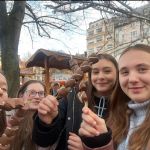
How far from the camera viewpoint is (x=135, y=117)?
1.70 metres

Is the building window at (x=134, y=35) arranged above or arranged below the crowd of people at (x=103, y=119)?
above

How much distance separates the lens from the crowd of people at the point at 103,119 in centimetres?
134

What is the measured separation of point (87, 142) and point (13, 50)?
595 cm

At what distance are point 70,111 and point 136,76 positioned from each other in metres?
0.49

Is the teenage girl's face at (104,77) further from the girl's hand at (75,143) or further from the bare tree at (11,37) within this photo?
the bare tree at (11,37)

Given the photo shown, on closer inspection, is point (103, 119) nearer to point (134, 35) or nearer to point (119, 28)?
point (119, 28)

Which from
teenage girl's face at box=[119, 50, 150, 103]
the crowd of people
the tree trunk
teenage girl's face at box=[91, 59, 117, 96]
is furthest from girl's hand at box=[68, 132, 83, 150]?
the tree trunk

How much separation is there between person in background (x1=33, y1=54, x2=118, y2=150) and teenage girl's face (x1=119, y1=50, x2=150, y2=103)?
0.17 metres

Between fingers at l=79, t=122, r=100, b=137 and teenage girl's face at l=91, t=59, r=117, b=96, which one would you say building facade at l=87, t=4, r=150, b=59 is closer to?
teenage girl's face at l=91, t=59, r=117, b=96

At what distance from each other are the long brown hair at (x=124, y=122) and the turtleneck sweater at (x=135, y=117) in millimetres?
25

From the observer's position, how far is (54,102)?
4.68ft

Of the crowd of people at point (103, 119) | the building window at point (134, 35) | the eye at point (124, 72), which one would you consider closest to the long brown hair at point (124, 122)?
the crowd of people at point (103, 119)

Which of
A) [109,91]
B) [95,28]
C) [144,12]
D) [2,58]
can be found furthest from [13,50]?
[109,91]

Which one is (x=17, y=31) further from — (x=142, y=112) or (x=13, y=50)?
(x=142, y=112)
